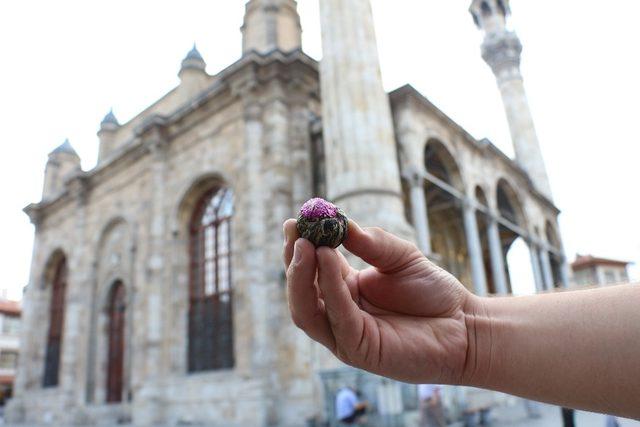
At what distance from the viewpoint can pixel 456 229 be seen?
19.9 meters

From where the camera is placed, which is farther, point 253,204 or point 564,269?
point 564,269

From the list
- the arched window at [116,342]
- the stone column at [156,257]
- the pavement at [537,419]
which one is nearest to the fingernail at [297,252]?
the pavement at [537,419]

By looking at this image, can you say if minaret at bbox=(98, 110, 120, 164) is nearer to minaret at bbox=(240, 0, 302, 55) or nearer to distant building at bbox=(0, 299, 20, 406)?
minaret at bbox=(240, 0, 302, 55)

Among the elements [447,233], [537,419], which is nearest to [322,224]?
[537,419]

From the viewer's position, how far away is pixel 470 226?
45.6 ft

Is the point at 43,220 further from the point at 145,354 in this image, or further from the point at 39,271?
the point at 145,354

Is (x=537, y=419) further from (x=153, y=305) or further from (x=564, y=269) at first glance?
(x=564, y=269)

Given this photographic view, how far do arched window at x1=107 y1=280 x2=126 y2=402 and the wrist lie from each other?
56.0 feet

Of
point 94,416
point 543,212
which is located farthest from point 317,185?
point 543,212

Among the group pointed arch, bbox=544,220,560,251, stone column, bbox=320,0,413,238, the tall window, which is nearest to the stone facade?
stone column, bbox=320,0,413,238

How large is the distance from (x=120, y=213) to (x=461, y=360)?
57.7 ft

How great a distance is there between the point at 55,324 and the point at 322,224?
76.8ft

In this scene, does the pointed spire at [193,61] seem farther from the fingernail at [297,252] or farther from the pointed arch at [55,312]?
the fingernail at [297,252]

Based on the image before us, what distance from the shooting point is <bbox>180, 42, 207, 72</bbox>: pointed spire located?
17.1 m
